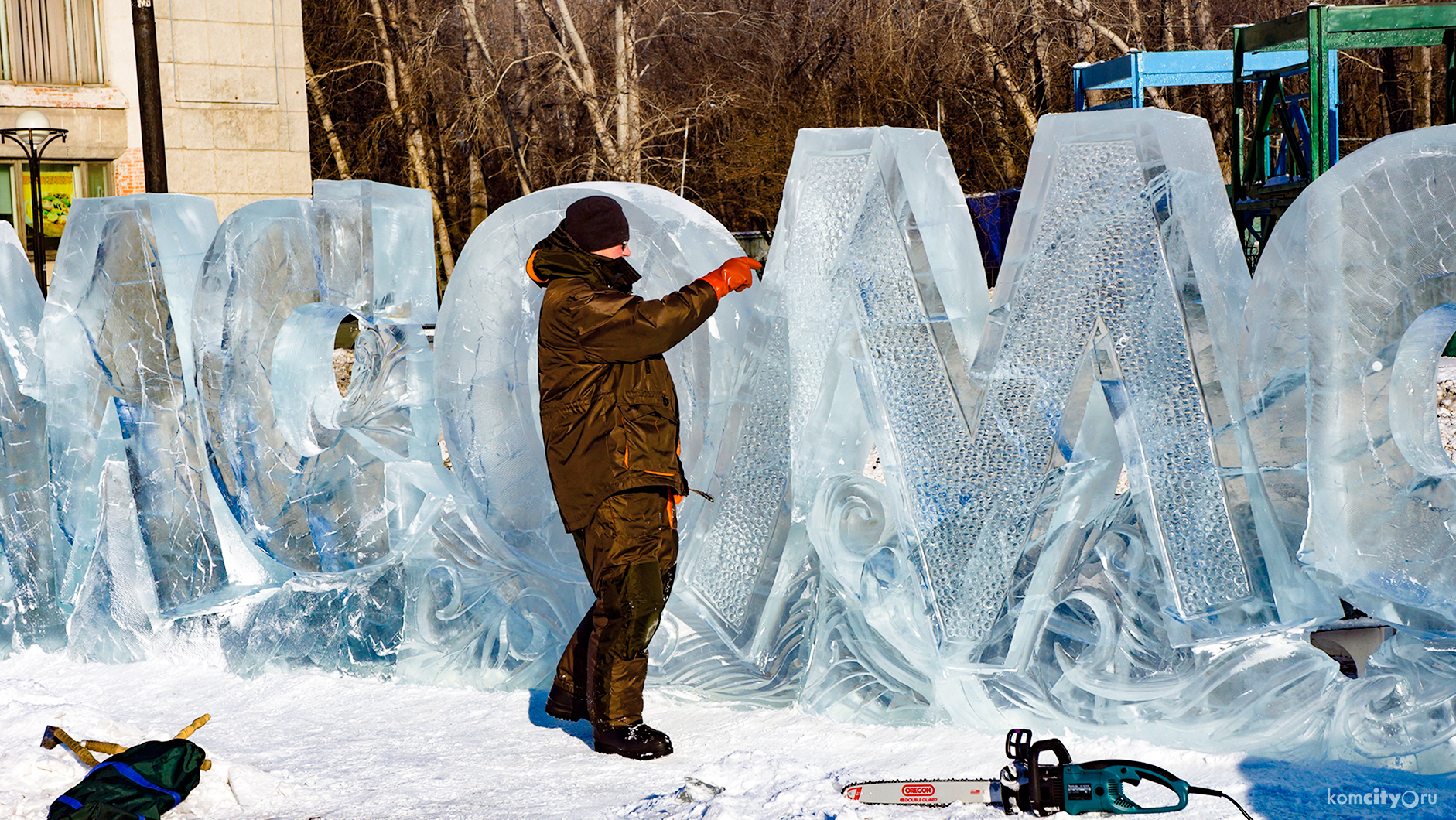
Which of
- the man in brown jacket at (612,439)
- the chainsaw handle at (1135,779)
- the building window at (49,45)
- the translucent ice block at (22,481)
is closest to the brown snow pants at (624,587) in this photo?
the man in brown jacket at (612,439)

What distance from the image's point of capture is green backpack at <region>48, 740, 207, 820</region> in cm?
294

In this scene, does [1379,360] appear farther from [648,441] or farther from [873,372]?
[648,441]

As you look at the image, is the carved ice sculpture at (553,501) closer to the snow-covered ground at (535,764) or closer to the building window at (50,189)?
the snow-covered ground at (535,764)

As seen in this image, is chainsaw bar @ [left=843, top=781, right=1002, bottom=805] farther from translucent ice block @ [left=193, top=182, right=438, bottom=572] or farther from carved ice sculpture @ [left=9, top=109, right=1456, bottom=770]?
translucent ice block @ [left=193, top=182, right=438, bottom=572]

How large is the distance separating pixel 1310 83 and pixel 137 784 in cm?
840

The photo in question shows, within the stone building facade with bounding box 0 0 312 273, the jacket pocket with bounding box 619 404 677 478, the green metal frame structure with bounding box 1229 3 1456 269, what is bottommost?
the jacket pocket with bounding box 619 404 677 478

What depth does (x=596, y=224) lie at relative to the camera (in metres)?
3.39

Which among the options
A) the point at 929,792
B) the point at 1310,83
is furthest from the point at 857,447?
the point at 1310,83

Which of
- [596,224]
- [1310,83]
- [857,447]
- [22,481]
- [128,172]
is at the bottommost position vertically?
[22,481]

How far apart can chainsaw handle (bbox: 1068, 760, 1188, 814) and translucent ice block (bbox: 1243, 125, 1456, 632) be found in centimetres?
60

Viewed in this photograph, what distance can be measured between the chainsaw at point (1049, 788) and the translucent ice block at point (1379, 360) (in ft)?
2.04

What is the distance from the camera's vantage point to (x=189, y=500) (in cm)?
453

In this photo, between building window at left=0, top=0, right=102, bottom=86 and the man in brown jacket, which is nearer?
the man in brown jacket

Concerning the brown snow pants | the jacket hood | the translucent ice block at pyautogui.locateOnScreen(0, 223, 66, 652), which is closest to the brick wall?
the translucent ice block at pyautogui.locateOnScreen(0, 223, 66, 652)
